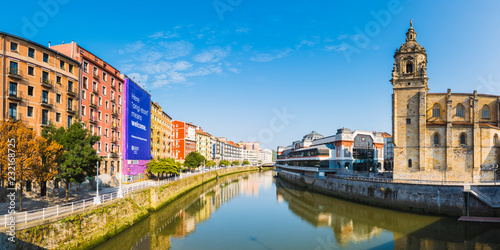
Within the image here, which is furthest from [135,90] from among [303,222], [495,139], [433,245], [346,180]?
[495,139]

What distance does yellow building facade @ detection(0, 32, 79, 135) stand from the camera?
2955 cm

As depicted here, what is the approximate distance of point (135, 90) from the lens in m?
49.8

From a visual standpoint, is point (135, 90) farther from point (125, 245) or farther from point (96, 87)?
point (125, 245)

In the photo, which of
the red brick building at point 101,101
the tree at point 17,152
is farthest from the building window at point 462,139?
the red brick building at point 101,101

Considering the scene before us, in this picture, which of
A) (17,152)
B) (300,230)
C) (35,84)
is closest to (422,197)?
(300,230)

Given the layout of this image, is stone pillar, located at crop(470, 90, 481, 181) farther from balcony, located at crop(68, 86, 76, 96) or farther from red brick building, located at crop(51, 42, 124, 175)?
balcony, located at crop(68, 86, 76, 96)

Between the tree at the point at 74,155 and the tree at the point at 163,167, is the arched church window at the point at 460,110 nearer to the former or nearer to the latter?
the tree at the point at 163,167

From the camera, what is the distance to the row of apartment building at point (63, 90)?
30.1m

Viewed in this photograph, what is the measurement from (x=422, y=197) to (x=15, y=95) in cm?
5111

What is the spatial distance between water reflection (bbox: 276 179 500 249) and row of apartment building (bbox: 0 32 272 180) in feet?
90.0

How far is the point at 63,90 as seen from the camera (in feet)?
120

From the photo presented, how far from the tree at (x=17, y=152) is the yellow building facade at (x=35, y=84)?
10.9 meters

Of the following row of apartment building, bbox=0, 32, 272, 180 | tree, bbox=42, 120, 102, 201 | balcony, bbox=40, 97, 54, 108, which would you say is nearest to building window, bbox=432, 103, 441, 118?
row of apartment building, bbox=0, 32, 272, 180

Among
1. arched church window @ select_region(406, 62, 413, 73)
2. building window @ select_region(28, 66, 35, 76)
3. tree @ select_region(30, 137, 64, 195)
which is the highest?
arched church window @ select_region(406, 62, 413, 73)
